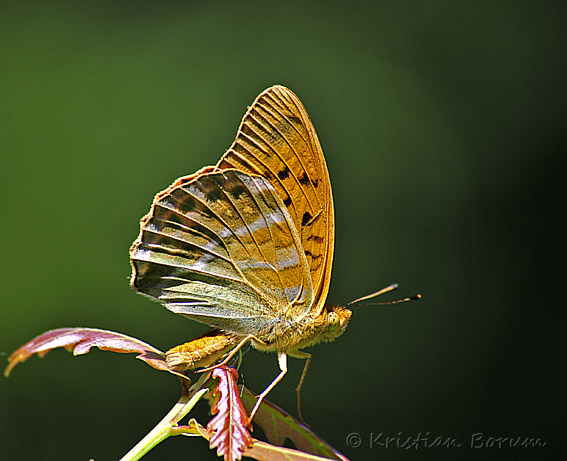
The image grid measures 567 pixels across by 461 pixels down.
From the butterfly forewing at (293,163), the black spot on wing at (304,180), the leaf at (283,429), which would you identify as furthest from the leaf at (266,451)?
the black spot on wing at (304,180)

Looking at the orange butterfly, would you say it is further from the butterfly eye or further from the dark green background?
the dark green background

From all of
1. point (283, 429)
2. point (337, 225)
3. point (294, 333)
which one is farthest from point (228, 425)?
point (337, 225)

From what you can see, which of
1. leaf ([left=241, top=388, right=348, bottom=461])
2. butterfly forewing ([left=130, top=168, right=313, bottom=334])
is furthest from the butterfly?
leaf ([left=241, top=388, right=348, bottom=461])

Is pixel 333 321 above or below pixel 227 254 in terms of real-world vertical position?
below

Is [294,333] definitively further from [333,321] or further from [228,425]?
[228,425]

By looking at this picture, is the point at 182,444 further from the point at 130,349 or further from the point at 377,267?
the point at 130,349
